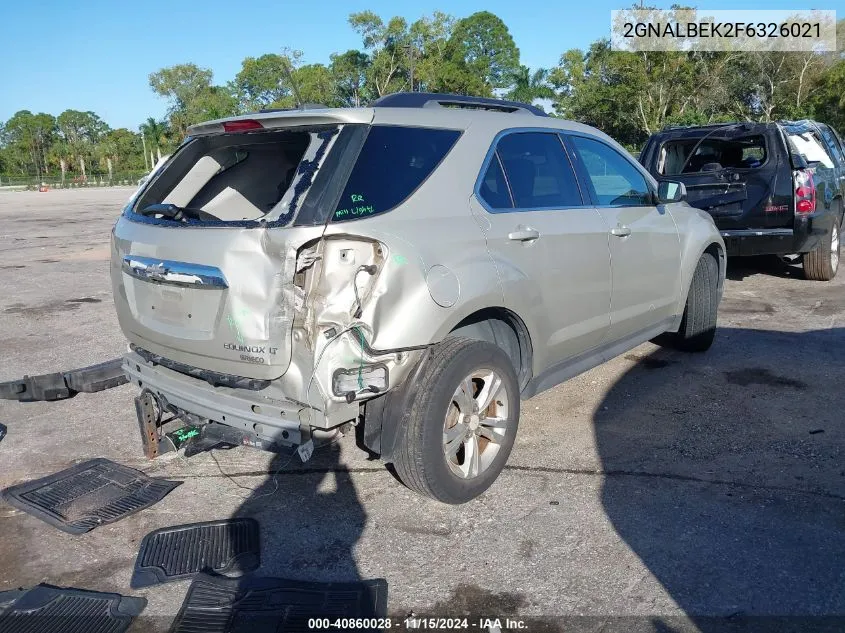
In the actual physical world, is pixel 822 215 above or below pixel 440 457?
above

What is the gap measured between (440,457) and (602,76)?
2045 inches

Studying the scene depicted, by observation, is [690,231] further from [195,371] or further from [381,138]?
[195,371]

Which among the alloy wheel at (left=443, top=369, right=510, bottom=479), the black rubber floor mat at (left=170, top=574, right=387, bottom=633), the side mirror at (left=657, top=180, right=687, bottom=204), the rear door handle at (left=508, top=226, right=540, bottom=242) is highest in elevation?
Answer: the side mirror at (left=657, top=180, right=687, bottom=204)

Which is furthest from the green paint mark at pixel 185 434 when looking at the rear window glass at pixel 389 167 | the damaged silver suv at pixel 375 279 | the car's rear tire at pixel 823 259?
the car's rear tire at pixel 823 259

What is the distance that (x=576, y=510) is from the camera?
3.68 m

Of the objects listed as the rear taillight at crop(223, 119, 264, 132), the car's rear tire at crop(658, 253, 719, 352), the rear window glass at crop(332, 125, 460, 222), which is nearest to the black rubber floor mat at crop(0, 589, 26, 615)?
the rear window glass at crop(332, 125, 460, 222)

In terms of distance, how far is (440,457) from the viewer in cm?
347

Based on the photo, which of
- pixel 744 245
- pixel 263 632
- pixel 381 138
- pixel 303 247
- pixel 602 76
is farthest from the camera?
pixel 602 76

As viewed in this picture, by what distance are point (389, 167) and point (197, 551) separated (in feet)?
6.47

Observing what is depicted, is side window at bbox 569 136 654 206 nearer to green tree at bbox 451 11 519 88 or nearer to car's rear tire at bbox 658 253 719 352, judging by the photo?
car's rear tire at bbox 658 253 719 352

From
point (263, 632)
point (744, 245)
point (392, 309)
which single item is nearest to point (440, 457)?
point (392, 309)

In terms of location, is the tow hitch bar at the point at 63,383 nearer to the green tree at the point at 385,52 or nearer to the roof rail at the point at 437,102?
the roof rail at the point at 437,102

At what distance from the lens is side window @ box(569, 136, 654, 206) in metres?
4.74

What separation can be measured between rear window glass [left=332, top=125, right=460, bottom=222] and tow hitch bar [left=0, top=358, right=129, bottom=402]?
2.48 m
